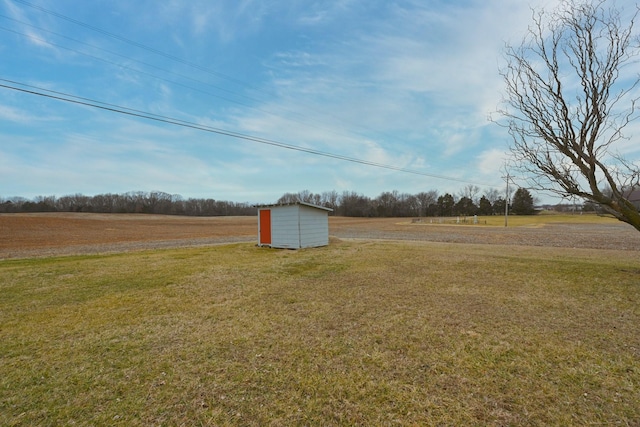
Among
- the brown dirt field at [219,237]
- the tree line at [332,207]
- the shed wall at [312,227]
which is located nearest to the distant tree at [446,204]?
the tree line at [332,207]

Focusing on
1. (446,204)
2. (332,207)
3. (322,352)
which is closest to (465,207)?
(446,204)

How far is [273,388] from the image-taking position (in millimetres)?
2826

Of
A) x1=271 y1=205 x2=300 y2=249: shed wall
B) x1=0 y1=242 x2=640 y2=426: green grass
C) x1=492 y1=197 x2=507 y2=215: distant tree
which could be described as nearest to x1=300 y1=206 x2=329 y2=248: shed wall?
x1=271 y1=205 x2=300 y2=249: shed wall

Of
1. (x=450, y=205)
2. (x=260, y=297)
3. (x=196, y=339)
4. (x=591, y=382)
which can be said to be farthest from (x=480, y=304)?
(x=450, y=205)

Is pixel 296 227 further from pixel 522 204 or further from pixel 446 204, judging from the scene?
pixel 522 204

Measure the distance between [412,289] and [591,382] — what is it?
3723mm

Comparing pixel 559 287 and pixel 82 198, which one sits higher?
pixel 82 198

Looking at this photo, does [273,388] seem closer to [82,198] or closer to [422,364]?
[422,364]

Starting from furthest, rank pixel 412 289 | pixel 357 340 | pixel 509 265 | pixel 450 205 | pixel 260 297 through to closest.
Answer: pixel 450 205
pixel 509 265
pixel 412 289
pixel 260 297
pixel 357 340

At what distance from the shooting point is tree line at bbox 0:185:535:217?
68.0 meters

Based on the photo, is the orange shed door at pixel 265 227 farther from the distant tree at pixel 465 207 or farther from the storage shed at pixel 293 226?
the distant tree at pixel 465 207

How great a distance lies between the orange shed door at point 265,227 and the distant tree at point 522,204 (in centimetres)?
6667

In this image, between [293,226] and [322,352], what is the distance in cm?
1077

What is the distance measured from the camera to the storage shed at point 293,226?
14.2 m
